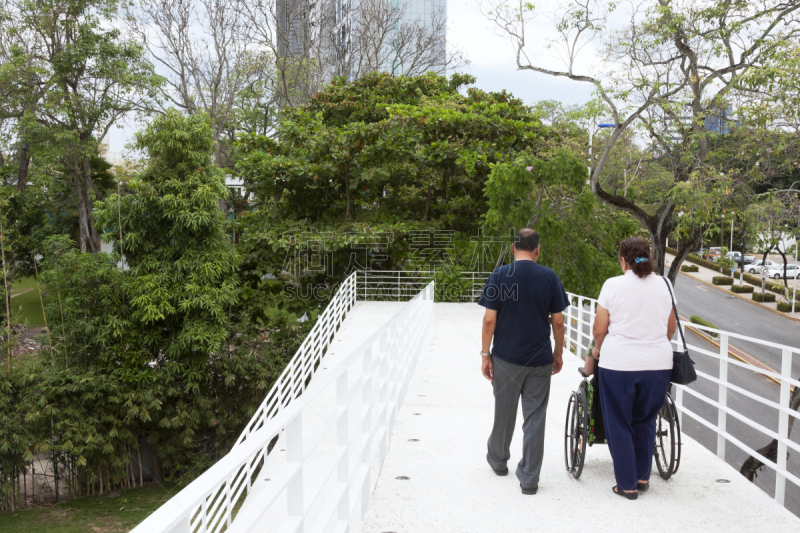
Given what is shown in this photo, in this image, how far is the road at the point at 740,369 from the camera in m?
18.1

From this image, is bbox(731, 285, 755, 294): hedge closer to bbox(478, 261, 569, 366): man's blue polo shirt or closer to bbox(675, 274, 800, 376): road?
bbox(675, 274, 800, 376): road

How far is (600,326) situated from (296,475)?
7.91ft

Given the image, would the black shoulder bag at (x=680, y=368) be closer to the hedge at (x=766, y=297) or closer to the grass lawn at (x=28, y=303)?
the grass lawn at (x=28, y=303)

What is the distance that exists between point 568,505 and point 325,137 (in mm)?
16957

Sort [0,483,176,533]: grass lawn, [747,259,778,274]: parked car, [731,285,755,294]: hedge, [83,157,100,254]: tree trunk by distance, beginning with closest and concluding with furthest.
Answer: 1. [0,483,176,533]: grass lawn
2. [83,157,100,254]: tree trunk
3. [731,285,755,294]: hedge
4. [747,259,778,274]: parked car

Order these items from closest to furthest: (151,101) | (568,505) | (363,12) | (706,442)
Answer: (568,505) < (706,442) < (151,101) < (363,12)

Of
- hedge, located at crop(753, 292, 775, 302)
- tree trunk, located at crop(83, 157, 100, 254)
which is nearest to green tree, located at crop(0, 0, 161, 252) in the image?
tree trunk, located at crop(83, 157, 100, 254)

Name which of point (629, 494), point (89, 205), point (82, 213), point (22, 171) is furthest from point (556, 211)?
point (22, 171)

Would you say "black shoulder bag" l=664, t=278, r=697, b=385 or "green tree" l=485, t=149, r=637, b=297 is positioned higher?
"green tree" l=485, t=149, r=637, b=297

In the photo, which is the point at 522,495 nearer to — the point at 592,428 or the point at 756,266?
the point at 592,428

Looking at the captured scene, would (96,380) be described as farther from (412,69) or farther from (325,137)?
(412,69)

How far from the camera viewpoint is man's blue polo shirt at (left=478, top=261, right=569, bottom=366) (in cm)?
395

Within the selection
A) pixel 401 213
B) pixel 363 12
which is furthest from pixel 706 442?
pixel 363 12

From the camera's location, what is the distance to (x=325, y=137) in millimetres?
19422
